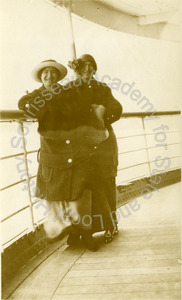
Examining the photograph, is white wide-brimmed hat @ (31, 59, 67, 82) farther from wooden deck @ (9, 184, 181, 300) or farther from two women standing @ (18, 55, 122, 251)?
wooden deck @ (9, 184, 181, 300)

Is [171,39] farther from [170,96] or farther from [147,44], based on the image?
[170,96]

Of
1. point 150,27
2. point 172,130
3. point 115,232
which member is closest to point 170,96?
point 172,130

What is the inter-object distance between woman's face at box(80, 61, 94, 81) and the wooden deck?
681 mm

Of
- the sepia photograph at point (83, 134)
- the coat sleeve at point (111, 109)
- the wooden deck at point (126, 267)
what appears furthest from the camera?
the coat sleeve at point (111, 109)

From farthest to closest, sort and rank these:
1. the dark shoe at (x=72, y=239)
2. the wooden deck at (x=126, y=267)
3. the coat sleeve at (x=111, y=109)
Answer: the dark shoe at (x=72, y=239) → the coat sleeve at (x=111, y=109) → the wooden deck at (x=126, y=267)

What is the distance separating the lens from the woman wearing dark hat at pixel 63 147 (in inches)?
54.3

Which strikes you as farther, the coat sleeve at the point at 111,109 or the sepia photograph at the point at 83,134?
the coat sleeve at the point at 111,109

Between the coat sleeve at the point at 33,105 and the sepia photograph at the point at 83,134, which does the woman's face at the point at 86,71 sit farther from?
the coat sleeve at the point at 33,105

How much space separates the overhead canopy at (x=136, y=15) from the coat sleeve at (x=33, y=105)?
0.44m

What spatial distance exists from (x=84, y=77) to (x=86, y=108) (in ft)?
0.49

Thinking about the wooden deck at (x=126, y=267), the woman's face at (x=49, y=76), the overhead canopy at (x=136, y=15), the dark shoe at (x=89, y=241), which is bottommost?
the wooden deck at (x=126, y=267)

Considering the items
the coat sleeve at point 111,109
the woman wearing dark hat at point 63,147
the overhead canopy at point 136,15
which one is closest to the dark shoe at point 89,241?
the woman wearing dark hat at point 63,147

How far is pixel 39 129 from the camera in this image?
1.41 m

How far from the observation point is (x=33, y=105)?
Answer: 1.36 metres
